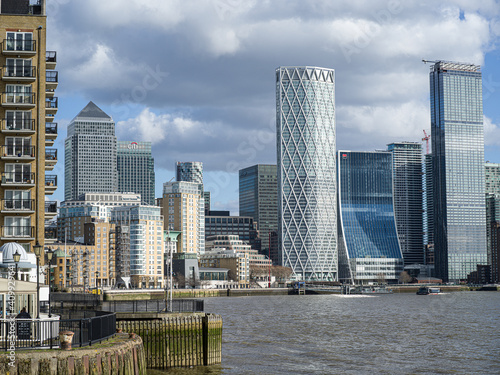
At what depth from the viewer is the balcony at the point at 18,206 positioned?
64625 mm

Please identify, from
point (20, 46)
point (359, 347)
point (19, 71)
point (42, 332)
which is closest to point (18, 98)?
point (19, 71)

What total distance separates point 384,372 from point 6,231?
33.9 metres

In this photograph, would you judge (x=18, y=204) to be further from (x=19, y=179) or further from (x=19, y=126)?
(x=19, y=126)

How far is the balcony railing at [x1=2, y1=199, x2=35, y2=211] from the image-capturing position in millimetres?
64938

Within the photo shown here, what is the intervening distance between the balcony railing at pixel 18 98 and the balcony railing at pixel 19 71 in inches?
60.5

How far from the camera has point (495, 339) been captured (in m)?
72.9

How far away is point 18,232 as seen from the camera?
213ft

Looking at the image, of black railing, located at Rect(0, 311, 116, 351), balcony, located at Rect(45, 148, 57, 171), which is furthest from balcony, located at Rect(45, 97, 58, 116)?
black railing, located at Rect(0, 311, 116, 351)

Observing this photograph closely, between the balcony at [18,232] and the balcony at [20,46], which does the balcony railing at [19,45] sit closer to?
the balcony at [20,46]

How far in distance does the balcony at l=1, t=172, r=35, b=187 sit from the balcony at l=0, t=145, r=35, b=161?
4.35 ft

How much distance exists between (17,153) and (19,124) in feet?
8.43

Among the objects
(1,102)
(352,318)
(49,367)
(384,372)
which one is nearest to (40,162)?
(1,102)

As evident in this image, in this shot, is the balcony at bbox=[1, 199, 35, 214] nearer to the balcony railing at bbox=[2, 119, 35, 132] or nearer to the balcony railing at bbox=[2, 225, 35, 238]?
the balcony railing at bbox=[2, 225, 35, 238]

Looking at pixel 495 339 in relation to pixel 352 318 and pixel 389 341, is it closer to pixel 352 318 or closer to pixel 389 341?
pixel 389 341
